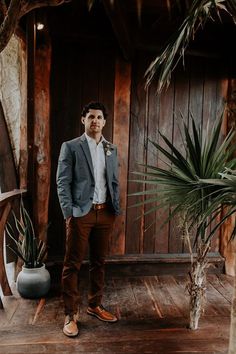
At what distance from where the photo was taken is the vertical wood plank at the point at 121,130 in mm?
3346

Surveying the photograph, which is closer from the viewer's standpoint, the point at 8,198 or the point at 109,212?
the point at 109,212

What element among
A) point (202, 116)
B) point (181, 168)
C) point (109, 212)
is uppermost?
point (202, 116)

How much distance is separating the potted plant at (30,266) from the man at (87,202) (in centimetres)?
51

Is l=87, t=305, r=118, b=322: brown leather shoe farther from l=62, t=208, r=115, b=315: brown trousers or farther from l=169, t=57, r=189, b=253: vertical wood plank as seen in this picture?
l=169, t=57, r=189, b=253: vertical wood plank

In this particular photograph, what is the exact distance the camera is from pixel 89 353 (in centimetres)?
205

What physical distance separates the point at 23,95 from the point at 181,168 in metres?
1.77

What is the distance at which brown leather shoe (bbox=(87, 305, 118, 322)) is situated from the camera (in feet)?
8.04

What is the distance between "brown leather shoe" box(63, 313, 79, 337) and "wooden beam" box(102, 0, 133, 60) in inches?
83.7

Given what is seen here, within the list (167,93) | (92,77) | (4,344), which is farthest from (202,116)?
(4,344)

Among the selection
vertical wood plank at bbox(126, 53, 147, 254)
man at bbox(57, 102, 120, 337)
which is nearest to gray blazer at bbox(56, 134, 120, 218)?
man at bbox(57, 102, 120, 337)

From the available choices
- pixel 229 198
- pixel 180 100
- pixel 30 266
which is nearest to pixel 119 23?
→ pixel 180 100

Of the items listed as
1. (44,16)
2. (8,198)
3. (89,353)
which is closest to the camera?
(89,353)

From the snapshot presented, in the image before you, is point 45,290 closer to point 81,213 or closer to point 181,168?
point 81,213

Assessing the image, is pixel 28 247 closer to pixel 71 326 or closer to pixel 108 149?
pixel 71 326
